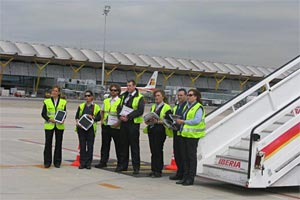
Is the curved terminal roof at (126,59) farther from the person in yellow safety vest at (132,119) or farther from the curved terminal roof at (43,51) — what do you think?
the person in yellow safety vest at (132,119)

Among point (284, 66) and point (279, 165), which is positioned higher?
point (284, 66)

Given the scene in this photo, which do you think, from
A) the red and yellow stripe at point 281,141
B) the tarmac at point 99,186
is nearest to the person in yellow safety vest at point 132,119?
the tarmac at point 99,186

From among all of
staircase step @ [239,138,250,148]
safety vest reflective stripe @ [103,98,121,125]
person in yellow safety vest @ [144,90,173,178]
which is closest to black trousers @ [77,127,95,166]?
safety vest reflective stripe @ [103,98,121,125]

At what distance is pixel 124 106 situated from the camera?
988 centimetres

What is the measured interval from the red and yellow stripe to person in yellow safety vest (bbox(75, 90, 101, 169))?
4091 millimetres

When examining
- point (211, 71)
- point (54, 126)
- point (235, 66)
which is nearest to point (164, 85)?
point (211, 71)

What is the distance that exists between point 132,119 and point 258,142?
2950mm

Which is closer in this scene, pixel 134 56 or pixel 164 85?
pixel 164 85

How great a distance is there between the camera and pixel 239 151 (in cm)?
891

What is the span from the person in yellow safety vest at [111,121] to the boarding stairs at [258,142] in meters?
2.15

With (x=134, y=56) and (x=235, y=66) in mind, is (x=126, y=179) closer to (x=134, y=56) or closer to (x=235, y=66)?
(x=134, y=56)

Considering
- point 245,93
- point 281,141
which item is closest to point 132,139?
point 245,93

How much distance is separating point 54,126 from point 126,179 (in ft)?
7.32

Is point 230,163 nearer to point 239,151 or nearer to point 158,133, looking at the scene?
point 239,151
